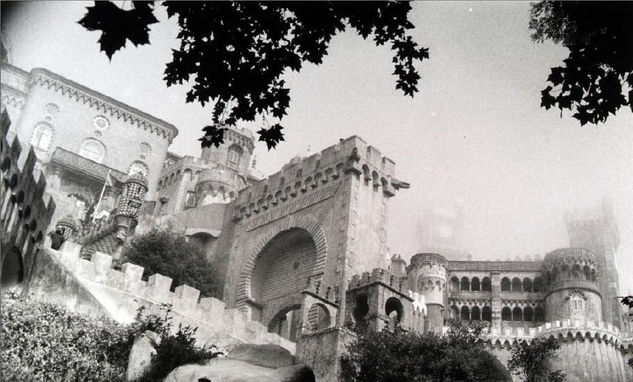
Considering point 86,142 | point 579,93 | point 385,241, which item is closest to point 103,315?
point 385,241

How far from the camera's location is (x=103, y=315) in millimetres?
A: 23766

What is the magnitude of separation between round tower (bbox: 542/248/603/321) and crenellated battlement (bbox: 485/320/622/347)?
22.7 ft

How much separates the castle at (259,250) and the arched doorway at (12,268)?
79 mm

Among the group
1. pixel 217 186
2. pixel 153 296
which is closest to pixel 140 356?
pixel 153 296

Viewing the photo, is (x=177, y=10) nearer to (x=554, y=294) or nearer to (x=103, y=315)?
(x=103, y=315)

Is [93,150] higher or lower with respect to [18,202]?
higher

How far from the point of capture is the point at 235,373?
55.9 feet

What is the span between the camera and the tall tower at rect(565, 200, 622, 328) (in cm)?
7656

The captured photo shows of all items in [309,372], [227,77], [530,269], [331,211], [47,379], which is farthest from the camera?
[530,269]

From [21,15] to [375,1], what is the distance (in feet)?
13.3

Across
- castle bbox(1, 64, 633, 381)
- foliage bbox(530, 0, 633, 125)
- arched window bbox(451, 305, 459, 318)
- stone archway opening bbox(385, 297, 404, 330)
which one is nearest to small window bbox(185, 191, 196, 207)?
castle bbox(1, 64, 633, 381)

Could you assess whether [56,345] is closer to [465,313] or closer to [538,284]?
[465,313]

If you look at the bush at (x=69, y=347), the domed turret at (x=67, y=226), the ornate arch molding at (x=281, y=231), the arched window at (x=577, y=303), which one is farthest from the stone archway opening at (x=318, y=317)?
the arched window at (x=577, y=303)

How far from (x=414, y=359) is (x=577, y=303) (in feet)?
137
